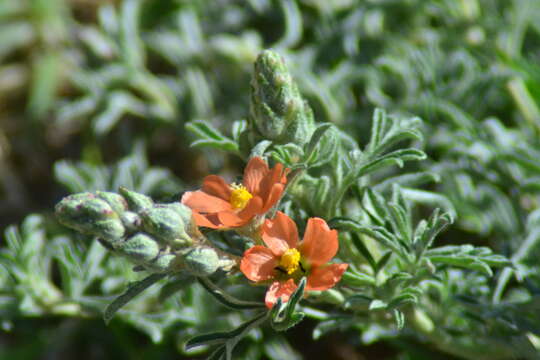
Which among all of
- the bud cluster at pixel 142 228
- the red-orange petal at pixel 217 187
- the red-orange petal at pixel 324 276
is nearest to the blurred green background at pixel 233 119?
the red-orange petal at pixel 217 187

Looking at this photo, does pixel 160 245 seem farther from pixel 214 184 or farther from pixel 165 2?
pixel 165 2

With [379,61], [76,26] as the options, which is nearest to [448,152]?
[379,61]

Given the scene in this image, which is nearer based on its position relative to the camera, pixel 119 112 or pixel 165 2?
pixel 119 112

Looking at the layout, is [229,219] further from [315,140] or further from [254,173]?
[315,140]

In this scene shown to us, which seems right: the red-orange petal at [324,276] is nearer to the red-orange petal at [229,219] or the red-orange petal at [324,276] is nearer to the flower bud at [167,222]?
the red-orange petal at [229,219]

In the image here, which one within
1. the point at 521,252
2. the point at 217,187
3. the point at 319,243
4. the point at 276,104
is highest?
the point at 276,104

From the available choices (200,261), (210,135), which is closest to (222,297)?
(200,261)
